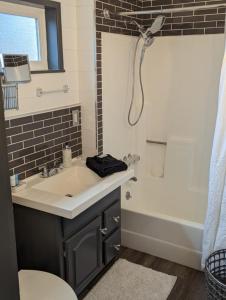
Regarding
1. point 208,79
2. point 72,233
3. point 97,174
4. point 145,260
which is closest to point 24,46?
point 97,174

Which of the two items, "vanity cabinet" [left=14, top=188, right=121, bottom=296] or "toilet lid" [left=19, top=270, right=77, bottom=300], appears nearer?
"toilet lid" [left=19, top=270, right=77, bottom=300]

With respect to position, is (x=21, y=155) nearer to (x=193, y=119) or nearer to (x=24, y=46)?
(x=24, y=46)

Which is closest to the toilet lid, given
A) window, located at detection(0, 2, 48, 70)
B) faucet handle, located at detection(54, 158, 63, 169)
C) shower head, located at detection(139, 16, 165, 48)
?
faucet handle, located at detection(54, 158, 63, 169)

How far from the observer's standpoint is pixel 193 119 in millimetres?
2961

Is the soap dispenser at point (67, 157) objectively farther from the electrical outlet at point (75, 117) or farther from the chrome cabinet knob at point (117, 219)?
the chrome cabinet knob at point (117, 219)

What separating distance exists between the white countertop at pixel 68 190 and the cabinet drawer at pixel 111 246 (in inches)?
16.8

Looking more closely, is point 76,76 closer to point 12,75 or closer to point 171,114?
point 12,75

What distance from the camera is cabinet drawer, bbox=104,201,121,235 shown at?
7.26ft

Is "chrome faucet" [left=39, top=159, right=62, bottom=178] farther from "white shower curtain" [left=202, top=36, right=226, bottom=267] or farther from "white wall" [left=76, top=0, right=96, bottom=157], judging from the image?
"white shower curtain" [left=202, top=36, right=226, bottom=267]

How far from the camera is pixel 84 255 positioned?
2045 mm

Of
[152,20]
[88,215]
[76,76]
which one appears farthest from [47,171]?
[152,20]

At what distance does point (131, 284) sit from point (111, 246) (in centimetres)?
30

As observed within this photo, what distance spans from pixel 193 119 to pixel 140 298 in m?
1.62

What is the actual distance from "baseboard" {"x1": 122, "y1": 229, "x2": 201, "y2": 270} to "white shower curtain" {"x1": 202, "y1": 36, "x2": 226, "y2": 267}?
145mm
